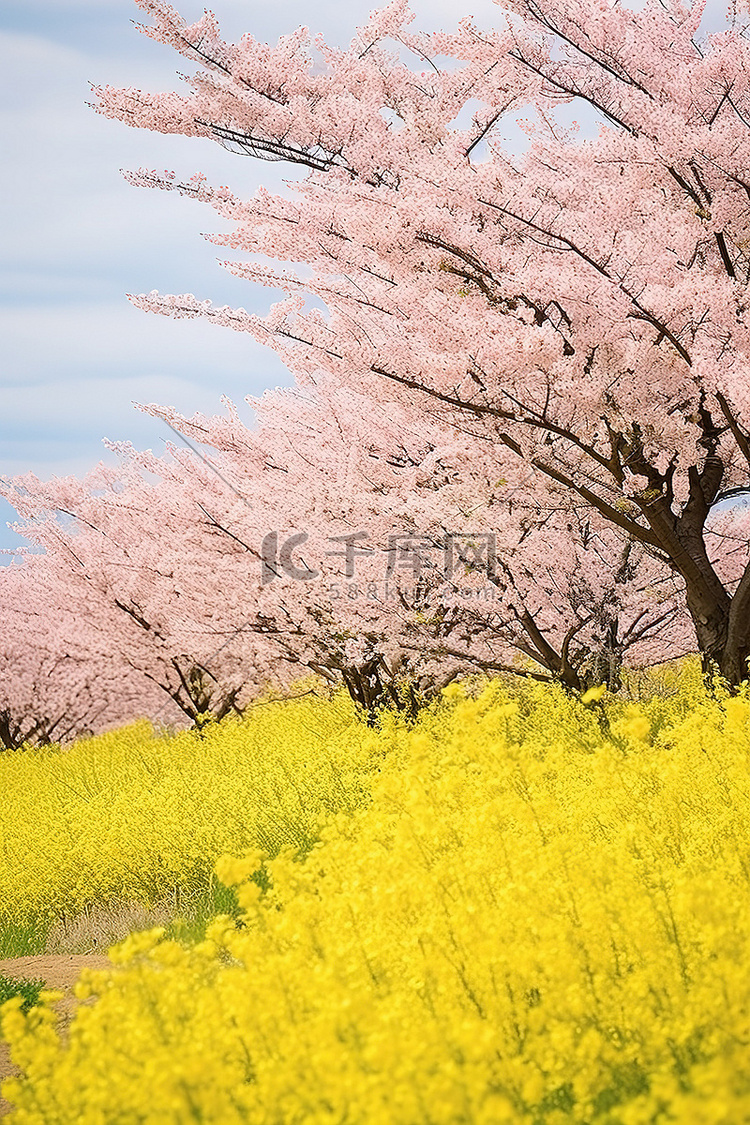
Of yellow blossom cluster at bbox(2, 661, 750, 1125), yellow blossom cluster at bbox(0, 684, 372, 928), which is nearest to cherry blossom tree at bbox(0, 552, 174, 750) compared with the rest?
yellow blossom cluster at bbox(0, 684, 372, 928)

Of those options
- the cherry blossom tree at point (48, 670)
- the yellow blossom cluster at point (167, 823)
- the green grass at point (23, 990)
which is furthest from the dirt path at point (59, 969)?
the cherry blossom tree at point (48, 670)

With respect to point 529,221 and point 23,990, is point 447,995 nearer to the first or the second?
point 23,990

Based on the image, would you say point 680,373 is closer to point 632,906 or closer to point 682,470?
point 682,470

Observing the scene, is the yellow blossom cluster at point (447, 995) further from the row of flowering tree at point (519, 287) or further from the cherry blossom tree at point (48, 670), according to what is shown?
the cherry blossom tree at point (48, 670)

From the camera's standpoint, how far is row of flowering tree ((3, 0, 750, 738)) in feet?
23.0

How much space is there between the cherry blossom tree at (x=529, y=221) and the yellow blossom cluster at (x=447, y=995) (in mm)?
3142

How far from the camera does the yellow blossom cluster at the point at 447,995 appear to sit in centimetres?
250

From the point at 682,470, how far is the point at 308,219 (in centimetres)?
379

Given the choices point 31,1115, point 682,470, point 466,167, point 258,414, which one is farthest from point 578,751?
point 258,414

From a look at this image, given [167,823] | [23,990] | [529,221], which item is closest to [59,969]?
[23,990]

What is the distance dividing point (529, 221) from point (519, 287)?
1.40 feet

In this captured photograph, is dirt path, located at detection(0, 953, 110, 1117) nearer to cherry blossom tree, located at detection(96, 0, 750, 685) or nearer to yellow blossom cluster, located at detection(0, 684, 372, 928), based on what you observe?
yellow blossom cluster, located at detection(0, 684, 372, 928)

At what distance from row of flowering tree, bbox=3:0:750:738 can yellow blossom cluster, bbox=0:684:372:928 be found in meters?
1.98

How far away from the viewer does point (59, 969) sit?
7047 millimetres
